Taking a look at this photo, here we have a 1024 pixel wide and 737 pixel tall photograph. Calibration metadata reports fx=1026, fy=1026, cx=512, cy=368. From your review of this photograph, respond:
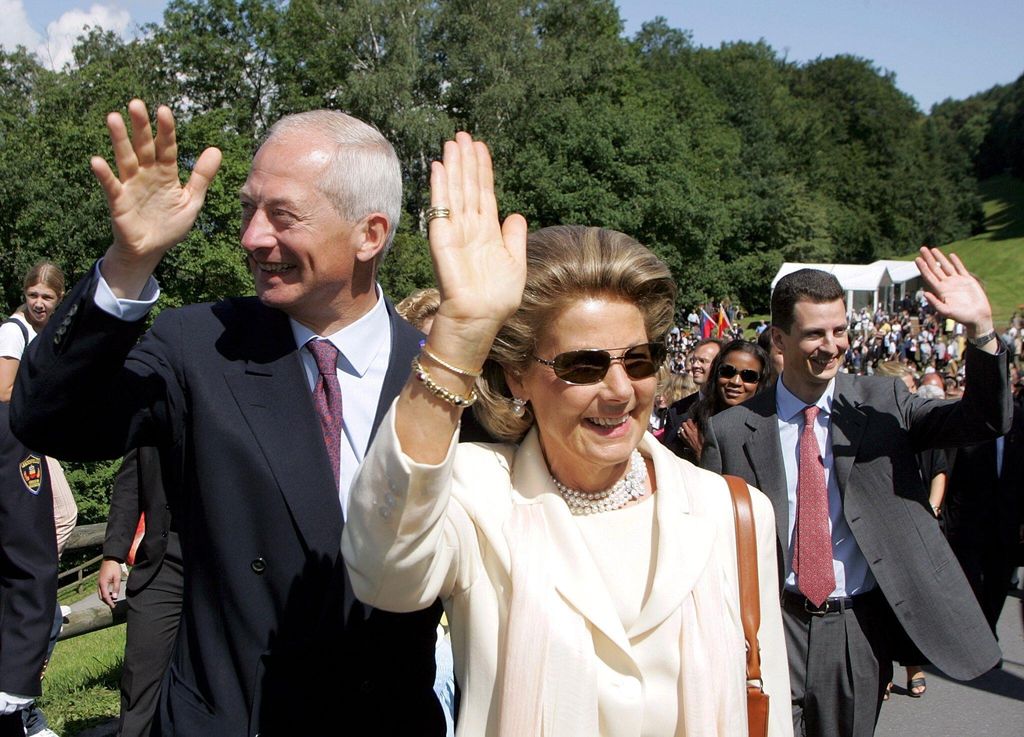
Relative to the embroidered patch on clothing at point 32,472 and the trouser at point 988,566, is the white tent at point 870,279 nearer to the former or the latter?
the trouser at point 988,566

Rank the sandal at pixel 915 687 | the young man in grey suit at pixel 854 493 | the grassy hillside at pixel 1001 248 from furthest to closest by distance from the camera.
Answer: the grassy hillside at pixel 1001 248 → the sandal at pixel 915 687 → the young man in grey suit at pixel 854 493

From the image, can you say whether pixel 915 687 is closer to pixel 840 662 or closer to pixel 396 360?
pixel 840 662

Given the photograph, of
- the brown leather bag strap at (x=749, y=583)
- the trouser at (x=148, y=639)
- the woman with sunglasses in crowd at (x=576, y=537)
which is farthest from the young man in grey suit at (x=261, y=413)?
the trouser at (x=148, y=639)

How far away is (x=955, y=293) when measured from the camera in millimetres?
3918

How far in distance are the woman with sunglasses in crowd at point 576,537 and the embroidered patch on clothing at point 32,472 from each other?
2.30 m

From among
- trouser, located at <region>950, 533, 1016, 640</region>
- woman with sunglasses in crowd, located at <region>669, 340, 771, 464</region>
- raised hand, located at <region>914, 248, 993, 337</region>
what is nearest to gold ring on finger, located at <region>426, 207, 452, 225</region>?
raised hand, located at <region>914, 248, 993, 337</region>

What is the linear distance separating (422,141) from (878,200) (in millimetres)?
53483

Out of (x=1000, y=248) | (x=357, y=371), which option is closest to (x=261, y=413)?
(x=357, y=371)

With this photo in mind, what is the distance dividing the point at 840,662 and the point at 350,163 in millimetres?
2991

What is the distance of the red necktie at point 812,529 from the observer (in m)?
4.22

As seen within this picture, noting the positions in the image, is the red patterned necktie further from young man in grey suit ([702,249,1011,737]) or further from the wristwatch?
the wristwatch

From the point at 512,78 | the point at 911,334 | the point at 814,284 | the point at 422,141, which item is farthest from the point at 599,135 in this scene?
the point at 814,284

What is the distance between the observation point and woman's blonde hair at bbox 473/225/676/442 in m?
2.33

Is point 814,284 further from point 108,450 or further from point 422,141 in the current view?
point 422,141
